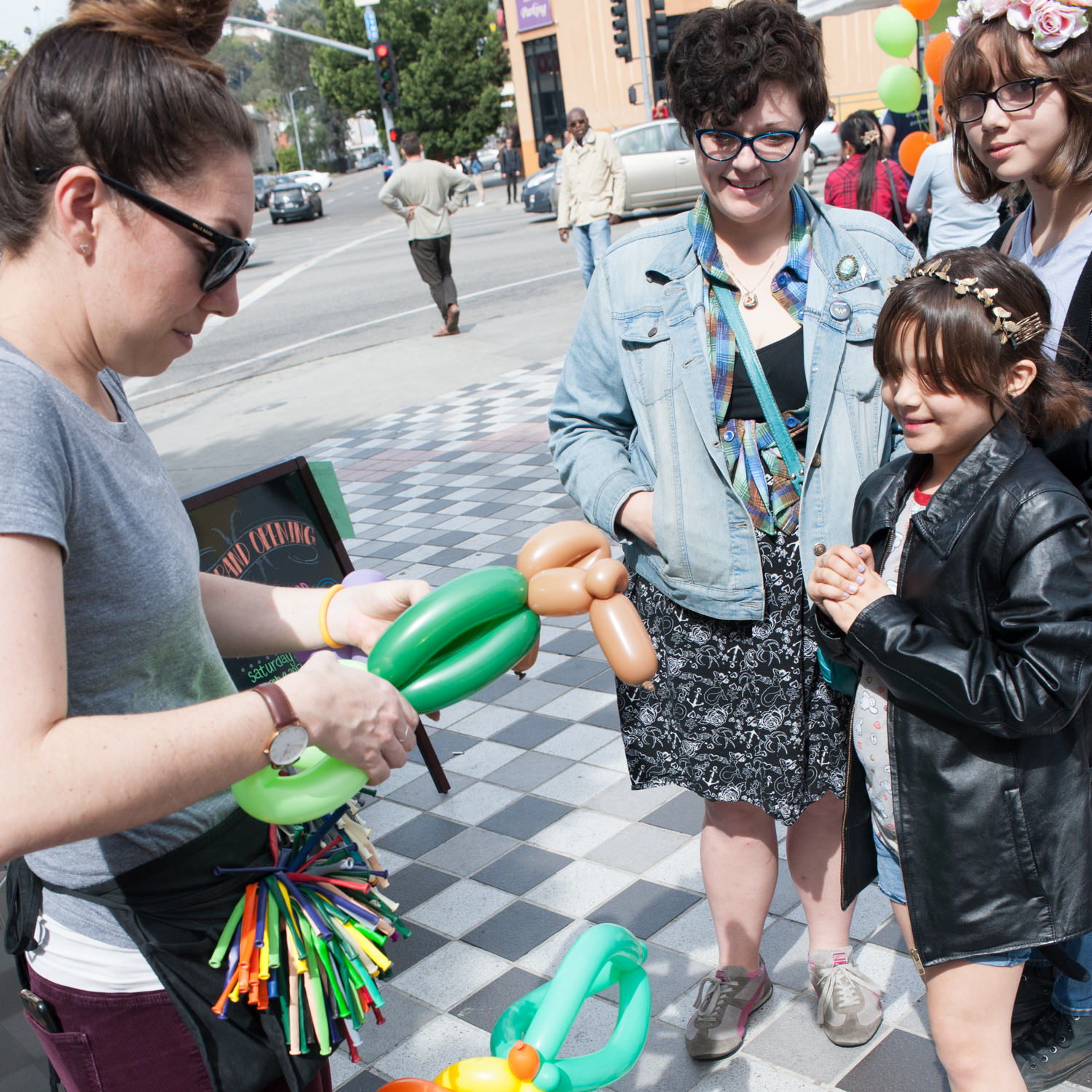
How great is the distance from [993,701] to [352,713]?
0.95m

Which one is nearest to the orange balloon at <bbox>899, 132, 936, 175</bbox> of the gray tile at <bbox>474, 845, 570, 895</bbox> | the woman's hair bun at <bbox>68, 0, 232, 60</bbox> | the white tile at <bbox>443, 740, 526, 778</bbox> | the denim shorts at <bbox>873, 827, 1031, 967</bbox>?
the white tile at <bbox>443, 740, 526, 778</bbox>

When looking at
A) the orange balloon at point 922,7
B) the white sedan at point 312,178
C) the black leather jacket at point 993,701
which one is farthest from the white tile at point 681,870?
the white sedan at point 312,178

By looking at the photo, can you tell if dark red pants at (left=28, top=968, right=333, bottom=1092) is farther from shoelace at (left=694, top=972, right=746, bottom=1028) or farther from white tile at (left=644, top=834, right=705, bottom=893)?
white tile at (left=644, top=834, right=705, bottom=893)

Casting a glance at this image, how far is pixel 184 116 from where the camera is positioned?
115cm

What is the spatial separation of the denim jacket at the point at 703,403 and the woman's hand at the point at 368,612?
0.67 metres

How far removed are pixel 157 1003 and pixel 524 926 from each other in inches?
61.7

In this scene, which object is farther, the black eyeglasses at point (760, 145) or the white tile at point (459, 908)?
A: the white tile at point (459, 908)

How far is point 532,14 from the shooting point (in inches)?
1352

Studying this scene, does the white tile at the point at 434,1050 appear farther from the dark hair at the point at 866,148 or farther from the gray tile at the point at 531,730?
the dark hair at the point at 866,148

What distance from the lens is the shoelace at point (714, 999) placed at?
2273 millimetres

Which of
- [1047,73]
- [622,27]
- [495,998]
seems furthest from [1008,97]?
[622,27]

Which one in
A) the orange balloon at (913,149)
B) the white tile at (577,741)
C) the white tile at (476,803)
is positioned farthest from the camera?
the orange balloon at (913,149)

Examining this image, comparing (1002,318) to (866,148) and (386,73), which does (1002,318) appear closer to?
(866,148)

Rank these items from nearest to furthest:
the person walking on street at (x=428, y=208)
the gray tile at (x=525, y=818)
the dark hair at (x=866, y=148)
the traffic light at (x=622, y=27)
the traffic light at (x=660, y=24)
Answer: the gray tile at (x=525, y=818), the dark hair at (x=866, y=148), the person walking on street at (x=428, y=208), the traffic light at (x=660, y=24), the traffic light at (x=622, y=27)
